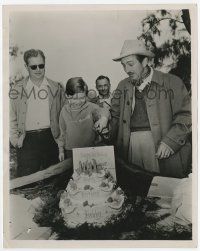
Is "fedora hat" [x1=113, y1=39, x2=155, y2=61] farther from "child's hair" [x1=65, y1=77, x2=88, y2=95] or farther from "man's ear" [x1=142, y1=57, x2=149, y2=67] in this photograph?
"child's hair" [x1=65, y1=77, x2=88, y2=95]

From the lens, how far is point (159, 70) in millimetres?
1082

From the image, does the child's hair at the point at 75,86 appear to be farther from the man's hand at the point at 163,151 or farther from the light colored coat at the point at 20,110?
the man's hand at the point at 163,151

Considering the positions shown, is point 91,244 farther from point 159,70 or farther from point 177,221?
point 159,70

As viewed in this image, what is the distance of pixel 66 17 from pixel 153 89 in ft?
1.12

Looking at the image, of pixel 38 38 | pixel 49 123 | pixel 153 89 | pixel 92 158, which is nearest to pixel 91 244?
pixel 92 158

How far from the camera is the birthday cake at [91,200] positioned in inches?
42.1

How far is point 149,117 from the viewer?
108 cm

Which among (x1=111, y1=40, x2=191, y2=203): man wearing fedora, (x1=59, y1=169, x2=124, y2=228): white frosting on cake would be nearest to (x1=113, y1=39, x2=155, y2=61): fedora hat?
(x1=111, y1=40, x2=191, y2=203): man wearing fedora

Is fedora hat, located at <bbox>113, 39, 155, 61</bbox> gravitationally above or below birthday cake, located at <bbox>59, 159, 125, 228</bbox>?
above

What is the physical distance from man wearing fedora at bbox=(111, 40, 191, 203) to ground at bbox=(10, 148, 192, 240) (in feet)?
0.21

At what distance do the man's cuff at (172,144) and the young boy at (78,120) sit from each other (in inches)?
7.4

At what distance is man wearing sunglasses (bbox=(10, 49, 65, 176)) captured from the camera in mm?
1078

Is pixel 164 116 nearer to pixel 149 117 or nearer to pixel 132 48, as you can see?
pixel 149 117

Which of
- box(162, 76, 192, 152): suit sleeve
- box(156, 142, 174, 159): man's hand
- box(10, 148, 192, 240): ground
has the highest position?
box(162, 76, 192, 152): suit sleeve
